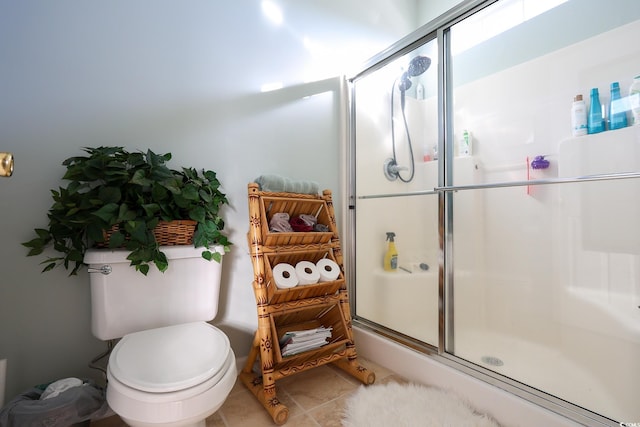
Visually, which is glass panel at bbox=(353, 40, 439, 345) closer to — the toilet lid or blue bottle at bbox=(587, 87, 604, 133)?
blue bottle at bbox=(587, 87, 604, 133)

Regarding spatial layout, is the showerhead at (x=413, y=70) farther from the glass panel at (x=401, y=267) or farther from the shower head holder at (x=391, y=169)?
the glass panel at (x=401, y=267)

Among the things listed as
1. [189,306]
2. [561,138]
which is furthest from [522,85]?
[189,306]

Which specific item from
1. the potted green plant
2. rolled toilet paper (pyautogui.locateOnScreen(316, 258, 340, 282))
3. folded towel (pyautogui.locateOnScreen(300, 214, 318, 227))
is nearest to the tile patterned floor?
rolled toilet paper (pyautogui.locateOnScreen(316, 258, 340, 282))

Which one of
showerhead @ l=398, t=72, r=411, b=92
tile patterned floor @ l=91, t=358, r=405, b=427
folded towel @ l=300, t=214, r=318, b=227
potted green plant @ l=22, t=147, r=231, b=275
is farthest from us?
showerhead @ l=398, t=72, r=411, b=92

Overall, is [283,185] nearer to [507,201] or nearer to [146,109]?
[146,109]

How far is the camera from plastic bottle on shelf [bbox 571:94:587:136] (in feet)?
4.89

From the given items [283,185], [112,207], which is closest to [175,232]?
[112,207]

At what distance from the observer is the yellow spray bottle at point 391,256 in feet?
6.18

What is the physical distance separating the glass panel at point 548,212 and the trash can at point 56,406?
1.39 meters

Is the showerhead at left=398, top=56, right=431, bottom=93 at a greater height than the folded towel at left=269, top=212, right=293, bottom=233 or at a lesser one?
greater

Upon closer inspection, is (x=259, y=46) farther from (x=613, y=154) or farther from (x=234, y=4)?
(x=613, y=154)

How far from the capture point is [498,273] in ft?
5.43

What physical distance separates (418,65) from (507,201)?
86 centimetres

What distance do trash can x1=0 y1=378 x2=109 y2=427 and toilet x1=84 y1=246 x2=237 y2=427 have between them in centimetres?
17
